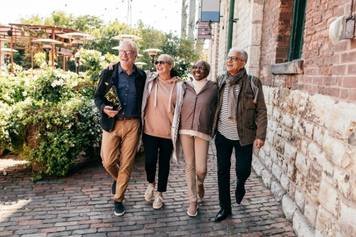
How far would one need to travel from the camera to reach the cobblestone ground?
370 centimetres

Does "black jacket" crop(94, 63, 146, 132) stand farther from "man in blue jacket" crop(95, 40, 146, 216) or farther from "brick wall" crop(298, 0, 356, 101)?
"brick wall" crop(298, 0, 356, 101)

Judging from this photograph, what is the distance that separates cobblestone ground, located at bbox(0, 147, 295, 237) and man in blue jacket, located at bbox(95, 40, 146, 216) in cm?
35

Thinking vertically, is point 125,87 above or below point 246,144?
above

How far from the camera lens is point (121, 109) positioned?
390 cm

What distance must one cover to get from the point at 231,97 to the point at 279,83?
4.96ft

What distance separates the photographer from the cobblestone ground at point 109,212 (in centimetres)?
370

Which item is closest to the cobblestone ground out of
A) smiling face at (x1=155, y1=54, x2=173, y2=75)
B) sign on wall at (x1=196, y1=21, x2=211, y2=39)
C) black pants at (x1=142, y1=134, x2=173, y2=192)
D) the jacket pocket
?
black pants at (x1=142, y1=134, x2=173, y2=192)

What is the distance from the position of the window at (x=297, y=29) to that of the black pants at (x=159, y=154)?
7.51ft

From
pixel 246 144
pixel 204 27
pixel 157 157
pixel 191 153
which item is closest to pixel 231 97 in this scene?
pixel 246 144

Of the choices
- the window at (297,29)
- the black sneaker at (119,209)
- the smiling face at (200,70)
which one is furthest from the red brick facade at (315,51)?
the black sneaker at (119,209)

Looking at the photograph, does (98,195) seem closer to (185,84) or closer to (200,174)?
(200,174)

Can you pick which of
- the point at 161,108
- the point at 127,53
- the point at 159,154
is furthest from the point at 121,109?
the point at 159,154

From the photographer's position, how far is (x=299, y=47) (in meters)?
4.96

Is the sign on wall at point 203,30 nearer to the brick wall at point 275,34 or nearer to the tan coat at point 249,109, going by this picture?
the brick wall at point 275,34
